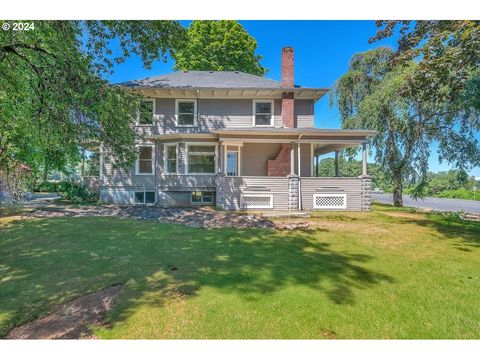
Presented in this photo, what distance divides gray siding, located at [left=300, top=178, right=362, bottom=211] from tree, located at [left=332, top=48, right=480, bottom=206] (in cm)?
483

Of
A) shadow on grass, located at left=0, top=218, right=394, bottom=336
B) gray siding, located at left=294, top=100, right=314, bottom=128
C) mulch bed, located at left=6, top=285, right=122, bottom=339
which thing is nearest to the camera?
mulch bed, located at left=6, top=285, right=122, bottom=339

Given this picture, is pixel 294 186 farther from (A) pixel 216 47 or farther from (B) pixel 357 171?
(B) pixel 357 171

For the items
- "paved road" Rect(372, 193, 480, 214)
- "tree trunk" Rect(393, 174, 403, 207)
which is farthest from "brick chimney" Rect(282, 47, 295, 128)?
"paved road" Rect(372, 193, 480, 214)

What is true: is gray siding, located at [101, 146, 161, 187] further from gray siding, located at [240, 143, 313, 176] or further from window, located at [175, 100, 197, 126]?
gray siding, located at [240, 143, 313, 176]

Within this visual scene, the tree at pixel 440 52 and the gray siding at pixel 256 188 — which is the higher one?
the tree at pixel 440 52

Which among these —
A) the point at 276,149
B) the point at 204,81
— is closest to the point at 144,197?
the point at 204,81

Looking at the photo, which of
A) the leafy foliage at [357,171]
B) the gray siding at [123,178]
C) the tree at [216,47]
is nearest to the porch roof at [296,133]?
the leafy foliage at [357,171]

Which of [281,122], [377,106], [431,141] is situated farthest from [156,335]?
[431,141]

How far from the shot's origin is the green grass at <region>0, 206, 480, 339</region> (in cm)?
294

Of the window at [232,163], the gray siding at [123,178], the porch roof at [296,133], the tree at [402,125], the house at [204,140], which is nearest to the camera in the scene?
the porch roof at [296,133]

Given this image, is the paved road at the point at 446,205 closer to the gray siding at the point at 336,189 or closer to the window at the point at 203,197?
the gray siding at the point at 336,189

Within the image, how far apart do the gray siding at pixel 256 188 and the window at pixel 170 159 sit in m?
3.99

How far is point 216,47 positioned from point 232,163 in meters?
14.4

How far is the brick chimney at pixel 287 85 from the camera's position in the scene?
13.9m
